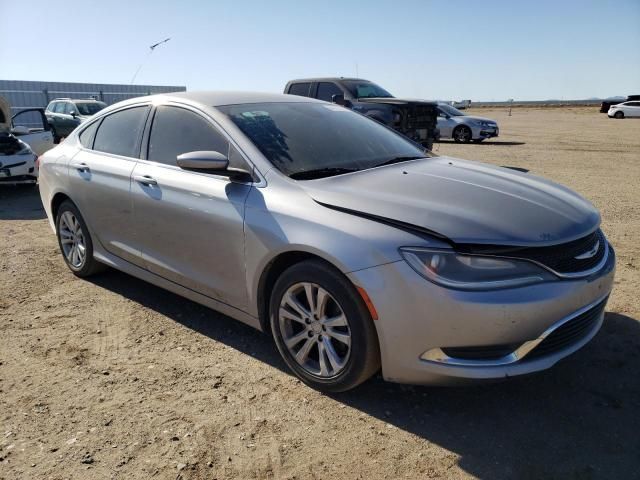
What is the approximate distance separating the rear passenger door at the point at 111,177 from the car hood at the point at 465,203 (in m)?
1.73

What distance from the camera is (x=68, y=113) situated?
19.2 meters

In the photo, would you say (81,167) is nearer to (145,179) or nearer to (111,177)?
(111,177)

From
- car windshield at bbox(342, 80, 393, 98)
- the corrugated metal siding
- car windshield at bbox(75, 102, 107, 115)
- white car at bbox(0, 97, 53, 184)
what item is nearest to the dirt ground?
white car at bbox(0, 97, 53, 184)

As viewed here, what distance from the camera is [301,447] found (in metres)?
2.64

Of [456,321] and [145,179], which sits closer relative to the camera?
[456,321]

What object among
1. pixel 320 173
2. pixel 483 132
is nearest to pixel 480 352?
pixel 320 173

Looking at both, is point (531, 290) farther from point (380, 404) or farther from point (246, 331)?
point (246, 331)

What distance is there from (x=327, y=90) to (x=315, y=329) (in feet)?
35.6

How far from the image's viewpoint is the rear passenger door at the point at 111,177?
412 cm

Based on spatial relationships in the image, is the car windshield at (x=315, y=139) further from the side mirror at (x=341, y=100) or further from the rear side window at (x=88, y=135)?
the side mirror at (x=341, y=100)

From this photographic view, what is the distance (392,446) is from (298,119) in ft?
7.44

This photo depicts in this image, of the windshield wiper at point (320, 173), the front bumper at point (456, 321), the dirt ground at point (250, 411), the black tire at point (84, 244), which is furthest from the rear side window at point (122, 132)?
the front bumper at point (456, 321)

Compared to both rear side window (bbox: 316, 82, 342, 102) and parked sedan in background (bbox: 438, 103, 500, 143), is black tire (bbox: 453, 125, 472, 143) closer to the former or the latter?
parked sedan in background (bbox: 438, 103, 500, 143)

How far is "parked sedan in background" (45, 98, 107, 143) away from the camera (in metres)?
18.9
